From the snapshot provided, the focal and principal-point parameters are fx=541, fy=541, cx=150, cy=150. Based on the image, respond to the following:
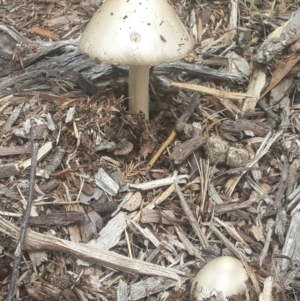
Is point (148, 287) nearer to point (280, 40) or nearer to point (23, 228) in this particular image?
point (23, 228)

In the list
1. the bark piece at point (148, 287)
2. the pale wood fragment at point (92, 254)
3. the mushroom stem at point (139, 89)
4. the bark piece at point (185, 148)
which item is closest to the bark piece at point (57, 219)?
the pale wood fragment at point (92, 254)

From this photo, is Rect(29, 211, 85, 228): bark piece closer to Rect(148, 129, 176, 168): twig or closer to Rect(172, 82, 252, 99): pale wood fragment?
Rect(148, 129, 176, 168): twig

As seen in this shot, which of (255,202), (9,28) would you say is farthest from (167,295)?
(9,28)

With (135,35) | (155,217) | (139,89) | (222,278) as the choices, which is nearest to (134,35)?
(135,35)

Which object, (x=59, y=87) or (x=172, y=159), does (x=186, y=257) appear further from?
(x=59, y=87)

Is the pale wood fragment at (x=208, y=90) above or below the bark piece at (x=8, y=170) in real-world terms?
above

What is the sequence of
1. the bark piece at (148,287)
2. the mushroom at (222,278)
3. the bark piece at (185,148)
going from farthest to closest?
the bark piece at (185,148), the bark piece at (148,287), the mushroom at (222,278)

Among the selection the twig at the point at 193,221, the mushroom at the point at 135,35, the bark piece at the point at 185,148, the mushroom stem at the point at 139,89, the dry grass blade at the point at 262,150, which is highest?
the mushroom at the point at 135,35

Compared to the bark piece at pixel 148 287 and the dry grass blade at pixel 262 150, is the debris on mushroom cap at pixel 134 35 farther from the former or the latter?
the bark piece at pixel 148 287
